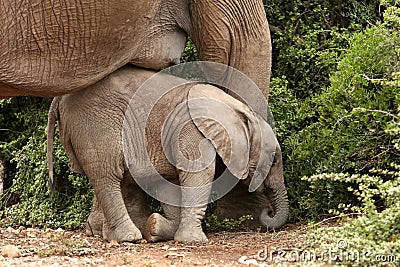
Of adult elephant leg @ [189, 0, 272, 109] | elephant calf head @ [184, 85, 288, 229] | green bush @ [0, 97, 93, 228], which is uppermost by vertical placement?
adult elephant leg @ [189, 0, 272, 109]

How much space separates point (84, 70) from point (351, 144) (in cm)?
188

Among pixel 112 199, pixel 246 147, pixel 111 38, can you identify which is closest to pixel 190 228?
pixel 112 199

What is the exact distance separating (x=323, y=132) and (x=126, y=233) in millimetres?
1565

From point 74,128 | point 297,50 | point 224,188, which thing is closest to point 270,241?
point 224,188

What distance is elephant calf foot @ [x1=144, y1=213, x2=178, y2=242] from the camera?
5578mm

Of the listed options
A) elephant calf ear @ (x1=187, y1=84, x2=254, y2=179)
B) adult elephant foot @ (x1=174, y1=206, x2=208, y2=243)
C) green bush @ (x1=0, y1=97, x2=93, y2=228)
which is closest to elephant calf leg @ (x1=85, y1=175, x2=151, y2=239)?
adult elephant foot @ (x1=174, y1=206, x2=208, y2=243)

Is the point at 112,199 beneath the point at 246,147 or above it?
beneath

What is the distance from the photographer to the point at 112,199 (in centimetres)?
566

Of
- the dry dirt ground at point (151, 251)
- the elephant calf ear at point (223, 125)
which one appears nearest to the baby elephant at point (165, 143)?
the elephant calf ear at point (223, 125)

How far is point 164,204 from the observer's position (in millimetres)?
5832

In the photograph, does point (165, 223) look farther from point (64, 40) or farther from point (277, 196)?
point (64, 40)

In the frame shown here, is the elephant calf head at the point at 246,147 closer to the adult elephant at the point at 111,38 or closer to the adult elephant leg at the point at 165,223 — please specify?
the adult elephant at the point at 111,38

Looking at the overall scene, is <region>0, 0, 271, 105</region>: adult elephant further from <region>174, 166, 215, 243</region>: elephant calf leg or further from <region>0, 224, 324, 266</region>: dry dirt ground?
<region>0, 224, 324, 266</region>: dry dirt ground

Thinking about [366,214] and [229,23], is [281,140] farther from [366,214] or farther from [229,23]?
[366,214]
